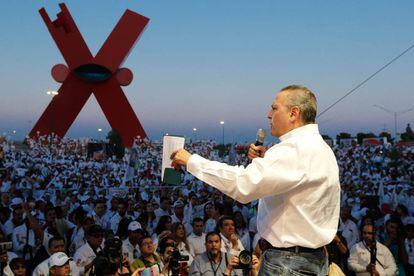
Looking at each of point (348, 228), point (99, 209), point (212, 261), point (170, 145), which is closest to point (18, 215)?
point (99, 209)

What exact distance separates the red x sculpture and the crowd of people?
1328mm

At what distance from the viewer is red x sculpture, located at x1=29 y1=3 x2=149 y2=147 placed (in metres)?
17.8

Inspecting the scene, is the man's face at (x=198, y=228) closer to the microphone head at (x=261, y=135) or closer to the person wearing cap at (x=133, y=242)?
the person wearing cap at (x=133, y=242)

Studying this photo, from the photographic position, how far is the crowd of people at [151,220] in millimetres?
4752

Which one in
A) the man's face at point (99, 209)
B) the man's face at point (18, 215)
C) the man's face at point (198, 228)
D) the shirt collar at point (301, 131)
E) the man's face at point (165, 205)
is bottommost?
the man's face at point (198, 228)

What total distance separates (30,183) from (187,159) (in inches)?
418

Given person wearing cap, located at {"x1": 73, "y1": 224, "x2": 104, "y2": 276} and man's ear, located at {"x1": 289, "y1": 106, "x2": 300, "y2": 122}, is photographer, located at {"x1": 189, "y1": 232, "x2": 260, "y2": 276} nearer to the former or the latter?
person wearing cap, located at {"x1": 73, "y1": 224, "x2": 104, "y2": 276}

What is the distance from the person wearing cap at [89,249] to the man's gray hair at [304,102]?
156 inches

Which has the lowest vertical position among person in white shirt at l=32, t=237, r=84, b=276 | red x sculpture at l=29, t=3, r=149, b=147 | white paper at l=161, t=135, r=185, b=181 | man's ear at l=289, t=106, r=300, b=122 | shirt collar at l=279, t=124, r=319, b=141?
person in white shirt at l=32, t=237, r=84, b=276

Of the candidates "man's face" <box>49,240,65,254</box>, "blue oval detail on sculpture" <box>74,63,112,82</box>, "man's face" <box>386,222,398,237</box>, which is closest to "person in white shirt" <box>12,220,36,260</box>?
"man's face" <box>49,240,65,254</box>

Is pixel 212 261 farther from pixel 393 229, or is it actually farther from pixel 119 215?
pixel 119 215

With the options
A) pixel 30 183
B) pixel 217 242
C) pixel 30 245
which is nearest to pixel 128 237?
pixel 30 245

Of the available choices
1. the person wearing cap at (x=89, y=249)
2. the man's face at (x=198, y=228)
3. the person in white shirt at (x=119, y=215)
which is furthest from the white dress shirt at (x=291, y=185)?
the person in white shirt at (x=119, y=215)

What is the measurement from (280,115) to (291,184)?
0.36 metres
